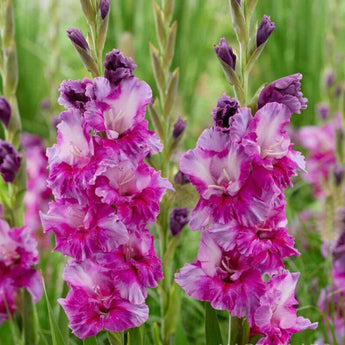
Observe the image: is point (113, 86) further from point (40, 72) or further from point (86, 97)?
point (40, 72)

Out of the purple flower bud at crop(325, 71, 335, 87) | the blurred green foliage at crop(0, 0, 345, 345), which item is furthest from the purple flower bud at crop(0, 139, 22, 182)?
the blurred green foliage at crop(0, 0, 345, 345)

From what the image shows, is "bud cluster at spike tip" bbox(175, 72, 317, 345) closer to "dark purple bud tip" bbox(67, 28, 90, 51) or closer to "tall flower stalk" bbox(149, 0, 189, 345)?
"dark purple bud tip" bbox(67, 28, 90, 51)

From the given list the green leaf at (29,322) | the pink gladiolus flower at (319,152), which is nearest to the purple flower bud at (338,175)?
the pink gladiolus flower at (319,152)

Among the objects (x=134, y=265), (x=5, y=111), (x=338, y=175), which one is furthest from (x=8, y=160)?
(x=338, y=175)

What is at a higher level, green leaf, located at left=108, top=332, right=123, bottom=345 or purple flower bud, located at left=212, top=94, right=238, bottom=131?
purple flower bud, located at left=212, top=94, right=238, bottom=131

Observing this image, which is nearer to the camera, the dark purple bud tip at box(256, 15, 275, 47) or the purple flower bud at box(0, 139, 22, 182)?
the dark purple bud tip at box(256, 15, 275, 47)

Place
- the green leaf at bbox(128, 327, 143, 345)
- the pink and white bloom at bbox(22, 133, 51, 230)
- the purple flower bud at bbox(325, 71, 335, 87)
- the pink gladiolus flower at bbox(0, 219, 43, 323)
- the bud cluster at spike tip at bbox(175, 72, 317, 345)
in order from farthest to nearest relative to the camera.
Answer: the purple flower bud at bbox(325, 71, 335, 87), the pink and white bloom at bbox(22, 133, 51, 230), the pink gladiolus flower at bbox(0, 219, 43, 323), the green leaf at bbox(128, 327, 143, 345), the bud cluster at spike tip at bbox(175, 72, 317, 345)

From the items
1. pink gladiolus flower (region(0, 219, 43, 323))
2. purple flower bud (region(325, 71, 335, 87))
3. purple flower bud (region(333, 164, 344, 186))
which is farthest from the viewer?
purple flower bud (region(325, 71, 335, 87))

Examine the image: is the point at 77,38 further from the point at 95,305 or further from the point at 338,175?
the point at 338,175
